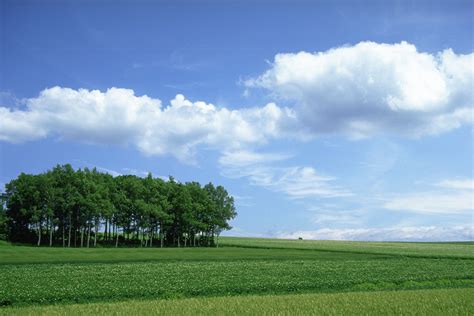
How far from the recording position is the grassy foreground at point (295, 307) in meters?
21.3

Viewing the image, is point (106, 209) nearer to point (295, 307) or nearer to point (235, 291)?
point (235, 291)

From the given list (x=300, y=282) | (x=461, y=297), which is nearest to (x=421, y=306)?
(x=461, y=297)

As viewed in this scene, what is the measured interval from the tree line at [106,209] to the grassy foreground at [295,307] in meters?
87.2

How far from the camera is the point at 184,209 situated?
124 meters

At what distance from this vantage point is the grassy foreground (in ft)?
69.9

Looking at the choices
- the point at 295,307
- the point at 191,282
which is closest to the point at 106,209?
the point at 191,282

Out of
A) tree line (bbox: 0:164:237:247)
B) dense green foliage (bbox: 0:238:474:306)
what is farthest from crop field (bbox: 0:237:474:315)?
tree line (bbox: 0:164:237:247)

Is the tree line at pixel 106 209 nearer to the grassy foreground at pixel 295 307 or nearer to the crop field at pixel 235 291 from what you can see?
the crop field at pixel 235 291

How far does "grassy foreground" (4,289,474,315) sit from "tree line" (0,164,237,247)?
87.2 metres

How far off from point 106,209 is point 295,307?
95.3m

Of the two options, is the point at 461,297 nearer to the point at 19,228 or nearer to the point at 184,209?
the point at 184,209

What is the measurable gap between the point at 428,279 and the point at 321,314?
83.7ft

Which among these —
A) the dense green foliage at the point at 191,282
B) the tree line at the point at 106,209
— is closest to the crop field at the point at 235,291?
the dense green foliage at the point at 191,282

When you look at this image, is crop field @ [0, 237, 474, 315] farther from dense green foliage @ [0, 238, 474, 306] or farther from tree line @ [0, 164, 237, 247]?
tree line @ [0, 164, 237, 247]
